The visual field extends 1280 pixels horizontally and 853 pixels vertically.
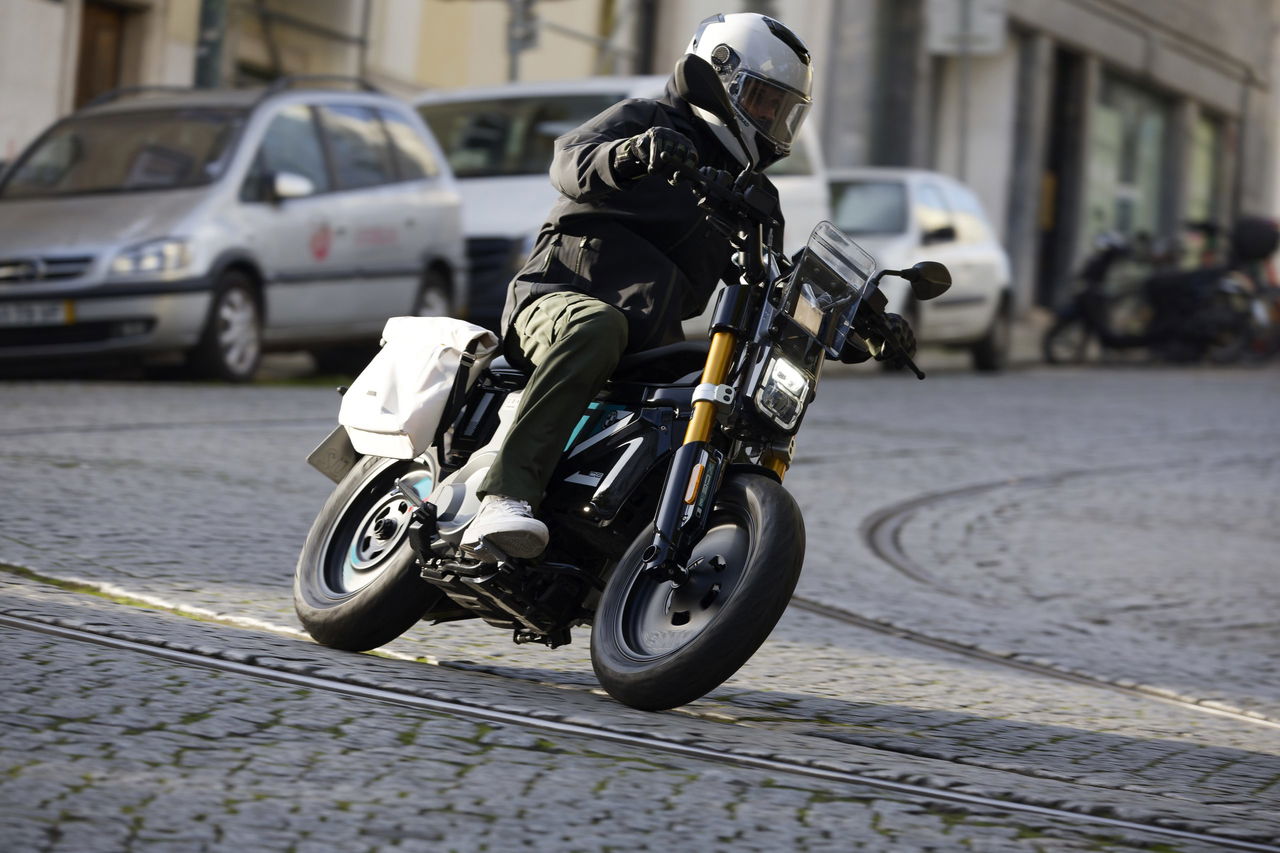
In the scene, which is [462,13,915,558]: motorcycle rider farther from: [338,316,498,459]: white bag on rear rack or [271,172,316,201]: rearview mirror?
[271,172,316,201]: rearview mirror

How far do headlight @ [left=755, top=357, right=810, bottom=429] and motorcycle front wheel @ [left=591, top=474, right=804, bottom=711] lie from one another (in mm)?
136

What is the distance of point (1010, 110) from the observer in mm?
33625

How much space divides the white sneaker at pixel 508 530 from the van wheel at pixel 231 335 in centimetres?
801

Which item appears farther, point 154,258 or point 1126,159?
point 1126,159

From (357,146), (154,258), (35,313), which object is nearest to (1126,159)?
(357,146)

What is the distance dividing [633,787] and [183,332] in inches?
348

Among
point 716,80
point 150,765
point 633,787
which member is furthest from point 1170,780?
point 150,765

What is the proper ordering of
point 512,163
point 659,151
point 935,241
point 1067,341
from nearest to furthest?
point 659,151 < point 512,163 < point 935,241 < point 1067,341

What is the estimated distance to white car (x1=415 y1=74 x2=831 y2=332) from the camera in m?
14.4

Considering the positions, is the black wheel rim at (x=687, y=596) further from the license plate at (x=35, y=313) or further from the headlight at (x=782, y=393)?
the license plate at (x=35, y=313)

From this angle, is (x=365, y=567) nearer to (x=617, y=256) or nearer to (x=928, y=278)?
(x=617, y=256)

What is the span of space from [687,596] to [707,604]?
0.15 feet

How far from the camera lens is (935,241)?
18.2m

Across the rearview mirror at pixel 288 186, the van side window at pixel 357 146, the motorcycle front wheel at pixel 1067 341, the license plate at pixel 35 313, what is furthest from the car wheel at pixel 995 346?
the license plate at pixel 35 313
